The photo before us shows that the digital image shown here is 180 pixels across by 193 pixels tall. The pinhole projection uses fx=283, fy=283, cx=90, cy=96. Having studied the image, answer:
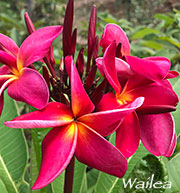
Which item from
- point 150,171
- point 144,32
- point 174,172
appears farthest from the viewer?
point 144,32

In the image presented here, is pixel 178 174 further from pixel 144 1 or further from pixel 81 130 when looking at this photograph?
pixel 144 1

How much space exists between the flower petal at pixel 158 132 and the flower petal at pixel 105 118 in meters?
0.10

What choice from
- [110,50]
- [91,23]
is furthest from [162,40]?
[110,50]

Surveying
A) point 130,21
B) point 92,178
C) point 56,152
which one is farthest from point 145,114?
point 130,21

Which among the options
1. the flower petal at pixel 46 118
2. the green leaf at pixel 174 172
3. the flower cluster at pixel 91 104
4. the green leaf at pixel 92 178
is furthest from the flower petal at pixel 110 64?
the green leaf at pixel 92 178

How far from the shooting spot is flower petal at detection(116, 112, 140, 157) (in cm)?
58

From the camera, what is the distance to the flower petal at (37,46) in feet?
1.85

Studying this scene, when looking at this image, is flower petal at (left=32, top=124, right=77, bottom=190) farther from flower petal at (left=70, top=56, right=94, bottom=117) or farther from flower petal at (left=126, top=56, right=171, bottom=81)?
flower petal at (left=126, top=56, right=171, bottom=81)

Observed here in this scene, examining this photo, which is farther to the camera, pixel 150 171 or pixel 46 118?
pixel 150 171

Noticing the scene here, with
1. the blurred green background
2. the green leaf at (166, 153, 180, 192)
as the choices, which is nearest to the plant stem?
the green leaf at (166, 153, 180, 192)

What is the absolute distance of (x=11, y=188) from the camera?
97 centimetres

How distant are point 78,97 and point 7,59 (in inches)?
7.2

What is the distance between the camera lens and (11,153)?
0.98 metres

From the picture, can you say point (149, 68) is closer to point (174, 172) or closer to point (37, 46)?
point (37, 46)
